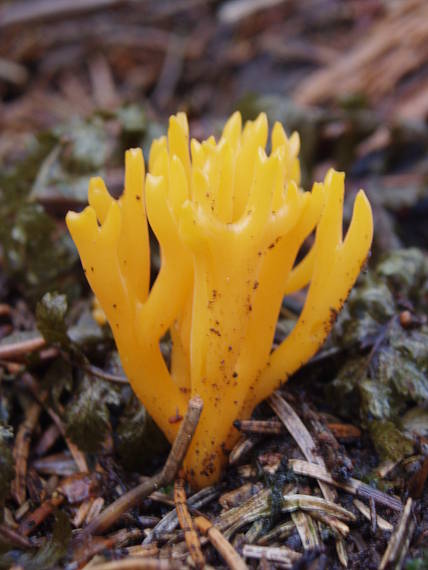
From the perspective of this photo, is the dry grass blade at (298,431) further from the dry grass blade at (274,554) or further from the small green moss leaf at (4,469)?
the small green moss leaf at (4,469)

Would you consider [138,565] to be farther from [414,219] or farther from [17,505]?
[414,219]

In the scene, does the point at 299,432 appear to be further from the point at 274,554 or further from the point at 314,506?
the point at 274,554

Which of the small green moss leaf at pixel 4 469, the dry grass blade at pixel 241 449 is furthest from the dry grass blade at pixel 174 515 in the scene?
the small green moss leaf at pixel 4 469

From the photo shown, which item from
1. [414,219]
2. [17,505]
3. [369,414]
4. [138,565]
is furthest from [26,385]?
[414,219]

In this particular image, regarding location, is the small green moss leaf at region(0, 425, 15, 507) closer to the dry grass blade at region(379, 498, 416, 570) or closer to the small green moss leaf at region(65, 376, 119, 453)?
the small green moss leaf at region(65, 376, 119, 453)

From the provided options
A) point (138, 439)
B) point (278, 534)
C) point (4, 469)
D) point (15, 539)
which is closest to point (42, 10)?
point (138, 439)
